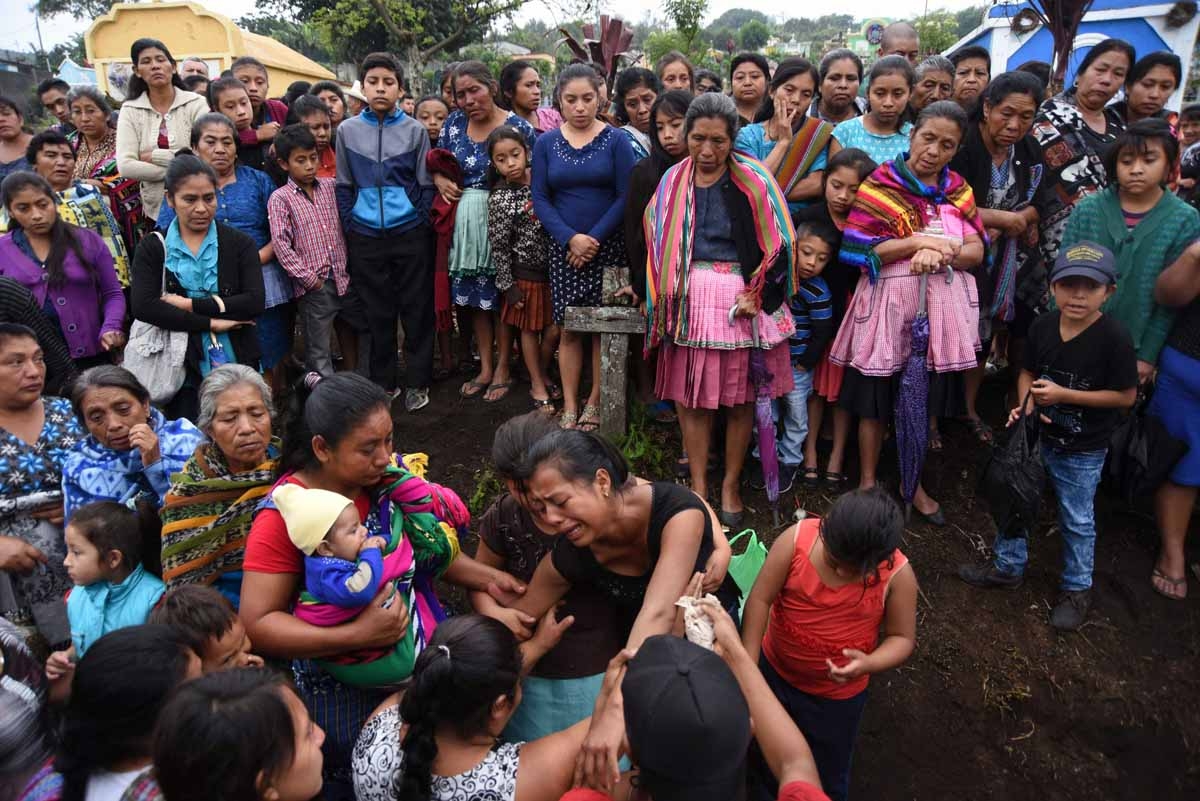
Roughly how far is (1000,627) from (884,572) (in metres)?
1.59

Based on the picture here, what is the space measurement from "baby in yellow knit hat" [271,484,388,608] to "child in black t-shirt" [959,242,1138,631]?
2751mm

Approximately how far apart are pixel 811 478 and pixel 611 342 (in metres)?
1.40

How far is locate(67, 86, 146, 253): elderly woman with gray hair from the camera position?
4.90 metres

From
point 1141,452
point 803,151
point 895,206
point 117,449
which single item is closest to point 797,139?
point 803,151

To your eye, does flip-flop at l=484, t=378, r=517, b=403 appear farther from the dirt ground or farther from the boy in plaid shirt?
the dirt ground

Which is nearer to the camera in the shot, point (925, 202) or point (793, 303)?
point (925, 202)

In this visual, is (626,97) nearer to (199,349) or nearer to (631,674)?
(199,349)

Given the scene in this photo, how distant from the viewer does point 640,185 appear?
397cm

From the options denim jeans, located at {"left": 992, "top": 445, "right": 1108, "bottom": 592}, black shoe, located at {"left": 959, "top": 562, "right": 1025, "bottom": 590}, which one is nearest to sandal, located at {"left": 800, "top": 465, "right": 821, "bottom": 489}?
black shoe, located at {"left": 959, "top": 562, "right": 1025, "bottom": 590}

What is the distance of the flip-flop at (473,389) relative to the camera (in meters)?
5.08

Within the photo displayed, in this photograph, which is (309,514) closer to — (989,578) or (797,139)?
(989,578)

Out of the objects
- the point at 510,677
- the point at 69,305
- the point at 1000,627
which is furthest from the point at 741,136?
the point at 69,305

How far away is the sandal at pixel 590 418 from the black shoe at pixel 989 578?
2.16 m

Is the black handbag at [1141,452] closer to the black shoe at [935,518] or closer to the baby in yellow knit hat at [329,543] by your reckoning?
the black shoe at [935,518]
